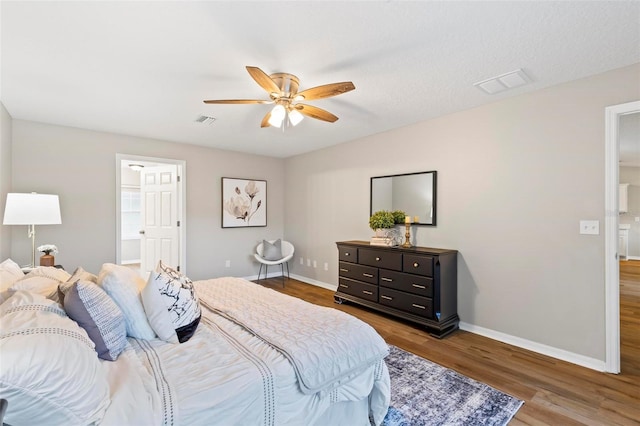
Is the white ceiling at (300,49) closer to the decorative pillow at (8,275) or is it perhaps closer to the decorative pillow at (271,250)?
the decorative pillow at (8,275)

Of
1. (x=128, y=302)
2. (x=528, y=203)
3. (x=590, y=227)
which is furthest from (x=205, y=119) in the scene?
(x=590, y=227)

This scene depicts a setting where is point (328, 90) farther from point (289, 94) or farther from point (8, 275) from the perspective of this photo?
point (8, 275)

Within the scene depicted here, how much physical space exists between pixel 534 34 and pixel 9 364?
2935 millimetres

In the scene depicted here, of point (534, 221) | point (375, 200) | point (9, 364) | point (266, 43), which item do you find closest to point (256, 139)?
point (375, 200)

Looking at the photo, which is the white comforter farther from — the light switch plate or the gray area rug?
the light switch plate

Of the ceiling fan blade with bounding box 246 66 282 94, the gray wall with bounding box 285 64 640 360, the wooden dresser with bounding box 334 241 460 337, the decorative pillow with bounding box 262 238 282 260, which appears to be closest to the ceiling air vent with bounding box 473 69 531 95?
the gray wall with bounding box 285 64 640 360

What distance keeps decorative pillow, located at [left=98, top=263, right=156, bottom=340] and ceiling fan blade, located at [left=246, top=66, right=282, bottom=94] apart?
1457 millimetres

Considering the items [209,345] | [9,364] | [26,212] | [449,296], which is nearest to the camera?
[9,364]

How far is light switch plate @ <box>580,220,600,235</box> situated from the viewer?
2.47 metres

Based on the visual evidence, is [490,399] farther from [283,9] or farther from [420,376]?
[283,9]

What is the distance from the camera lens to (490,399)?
2033mm

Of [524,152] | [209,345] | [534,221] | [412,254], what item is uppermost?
[524,152]

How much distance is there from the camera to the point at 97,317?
135 centimetres

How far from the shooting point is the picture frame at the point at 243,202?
17.4 ft
